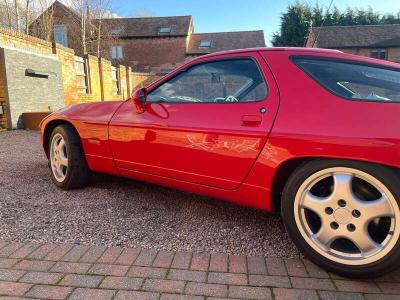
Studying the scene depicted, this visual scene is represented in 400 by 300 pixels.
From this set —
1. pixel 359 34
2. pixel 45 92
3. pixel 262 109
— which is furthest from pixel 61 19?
pixel 262 109

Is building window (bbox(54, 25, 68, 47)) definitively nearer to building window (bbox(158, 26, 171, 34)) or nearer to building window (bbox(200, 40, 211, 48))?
building window (bbox(158, 26, 171, 34))

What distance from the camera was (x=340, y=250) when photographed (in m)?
2.25

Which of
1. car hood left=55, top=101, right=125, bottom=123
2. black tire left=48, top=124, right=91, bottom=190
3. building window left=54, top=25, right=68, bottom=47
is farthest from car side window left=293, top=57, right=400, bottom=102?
building window left=54, top=25, right=68, bottom=47

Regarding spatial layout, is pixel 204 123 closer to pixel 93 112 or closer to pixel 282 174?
pixel 282 174

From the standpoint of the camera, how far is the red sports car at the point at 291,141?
2115mm

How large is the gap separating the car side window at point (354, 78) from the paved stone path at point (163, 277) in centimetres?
119

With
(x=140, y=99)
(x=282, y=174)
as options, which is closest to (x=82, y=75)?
(x=140, y=99)

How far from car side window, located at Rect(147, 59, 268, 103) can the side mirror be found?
63 millimetres

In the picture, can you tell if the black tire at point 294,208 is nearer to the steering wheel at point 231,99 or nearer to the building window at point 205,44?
the steering wheel at point 231,99

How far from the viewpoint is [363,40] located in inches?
1446

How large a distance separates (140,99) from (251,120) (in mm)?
1185

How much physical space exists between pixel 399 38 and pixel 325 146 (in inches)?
1598

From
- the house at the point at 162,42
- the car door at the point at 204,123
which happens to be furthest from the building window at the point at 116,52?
the car door at the point at 204,123

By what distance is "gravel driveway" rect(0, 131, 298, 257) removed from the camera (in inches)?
107
